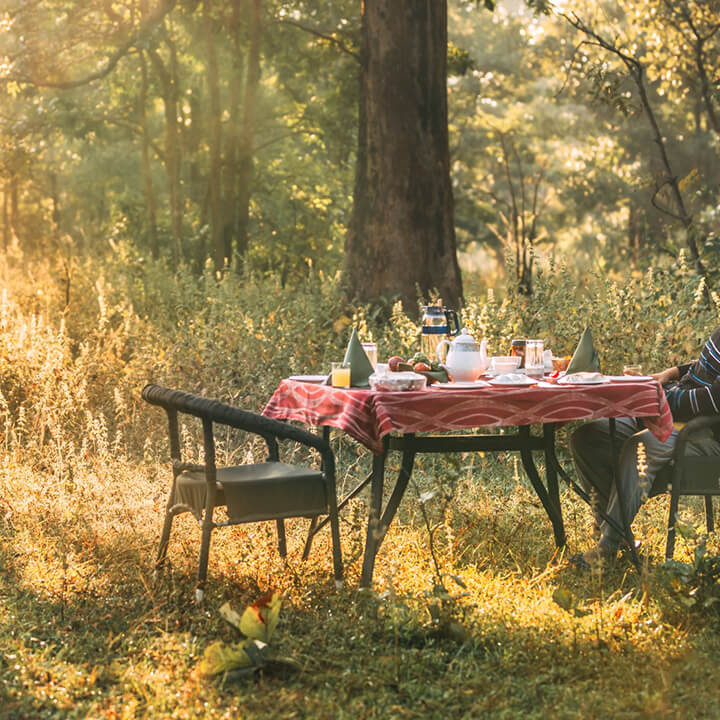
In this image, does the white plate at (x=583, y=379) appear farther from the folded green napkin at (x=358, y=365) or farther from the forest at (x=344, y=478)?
the folded green napkin at (x=358, y=365)

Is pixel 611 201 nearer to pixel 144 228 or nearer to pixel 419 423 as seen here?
pixel 144 228

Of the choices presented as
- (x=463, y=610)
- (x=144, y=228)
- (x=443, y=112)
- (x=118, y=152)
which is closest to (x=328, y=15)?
(x=443, y=112)

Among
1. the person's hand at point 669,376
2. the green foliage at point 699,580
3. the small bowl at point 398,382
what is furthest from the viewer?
the person's hand at point 669,376

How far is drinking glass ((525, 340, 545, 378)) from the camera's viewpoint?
5.46 meters

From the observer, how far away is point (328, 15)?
59.6 ft

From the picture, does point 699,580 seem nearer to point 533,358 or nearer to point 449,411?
point 449,411

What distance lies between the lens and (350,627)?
454cm

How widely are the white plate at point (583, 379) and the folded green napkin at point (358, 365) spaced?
911 mm

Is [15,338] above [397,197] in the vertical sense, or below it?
below

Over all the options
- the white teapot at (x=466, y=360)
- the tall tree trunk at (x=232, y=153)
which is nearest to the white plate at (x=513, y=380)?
the white teapot at (x=466, y=360)

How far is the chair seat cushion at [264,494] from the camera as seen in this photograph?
4742 millimetres

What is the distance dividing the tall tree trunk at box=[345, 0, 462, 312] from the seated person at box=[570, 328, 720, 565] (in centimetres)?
502

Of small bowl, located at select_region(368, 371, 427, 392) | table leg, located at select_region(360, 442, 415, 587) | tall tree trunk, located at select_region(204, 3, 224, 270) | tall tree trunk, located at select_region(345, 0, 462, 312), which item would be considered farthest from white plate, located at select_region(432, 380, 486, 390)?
tall tree trunk, located at select_region(204, 3, 224, 270)

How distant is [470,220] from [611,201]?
434 centimetres
